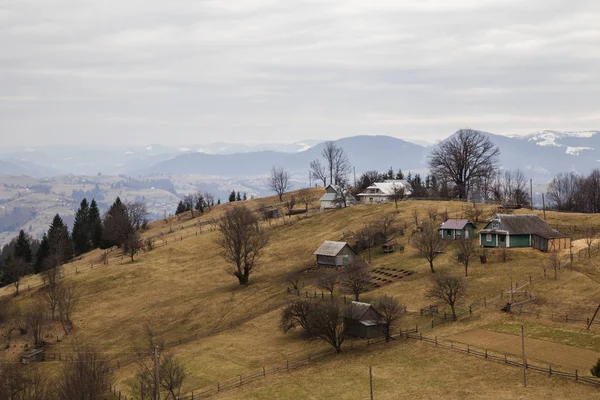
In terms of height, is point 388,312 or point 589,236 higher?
point 589,236

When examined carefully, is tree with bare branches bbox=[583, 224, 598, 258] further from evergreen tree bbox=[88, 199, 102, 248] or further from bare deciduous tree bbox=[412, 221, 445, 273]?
evergreen tree bbox=[88, 199, 102, 248]

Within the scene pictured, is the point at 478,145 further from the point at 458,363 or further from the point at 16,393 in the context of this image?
the point at 16,393

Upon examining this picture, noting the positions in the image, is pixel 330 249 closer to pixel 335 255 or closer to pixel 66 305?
pixel 335 255

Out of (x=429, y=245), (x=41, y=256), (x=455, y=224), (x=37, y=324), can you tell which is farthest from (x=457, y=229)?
(x=41, y=256)

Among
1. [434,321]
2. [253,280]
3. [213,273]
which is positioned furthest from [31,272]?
[434,321]

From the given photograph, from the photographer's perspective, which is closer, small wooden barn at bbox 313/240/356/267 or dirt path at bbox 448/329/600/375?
dirt path at bbox 448/329/600/375

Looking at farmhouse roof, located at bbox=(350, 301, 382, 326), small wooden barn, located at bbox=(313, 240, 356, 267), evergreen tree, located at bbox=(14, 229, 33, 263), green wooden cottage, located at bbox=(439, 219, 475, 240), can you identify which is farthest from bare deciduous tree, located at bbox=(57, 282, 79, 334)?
green wooden cottage, located at bbox=(439, 219, 475, 240)

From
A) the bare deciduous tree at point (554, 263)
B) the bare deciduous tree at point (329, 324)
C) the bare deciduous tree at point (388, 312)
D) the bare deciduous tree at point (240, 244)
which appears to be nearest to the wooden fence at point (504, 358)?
the bare deciduous tree at point (388, 312)

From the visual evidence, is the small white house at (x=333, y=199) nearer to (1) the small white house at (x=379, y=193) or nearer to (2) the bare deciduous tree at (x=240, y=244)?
(1) the small white house at (x=379, y=193)
